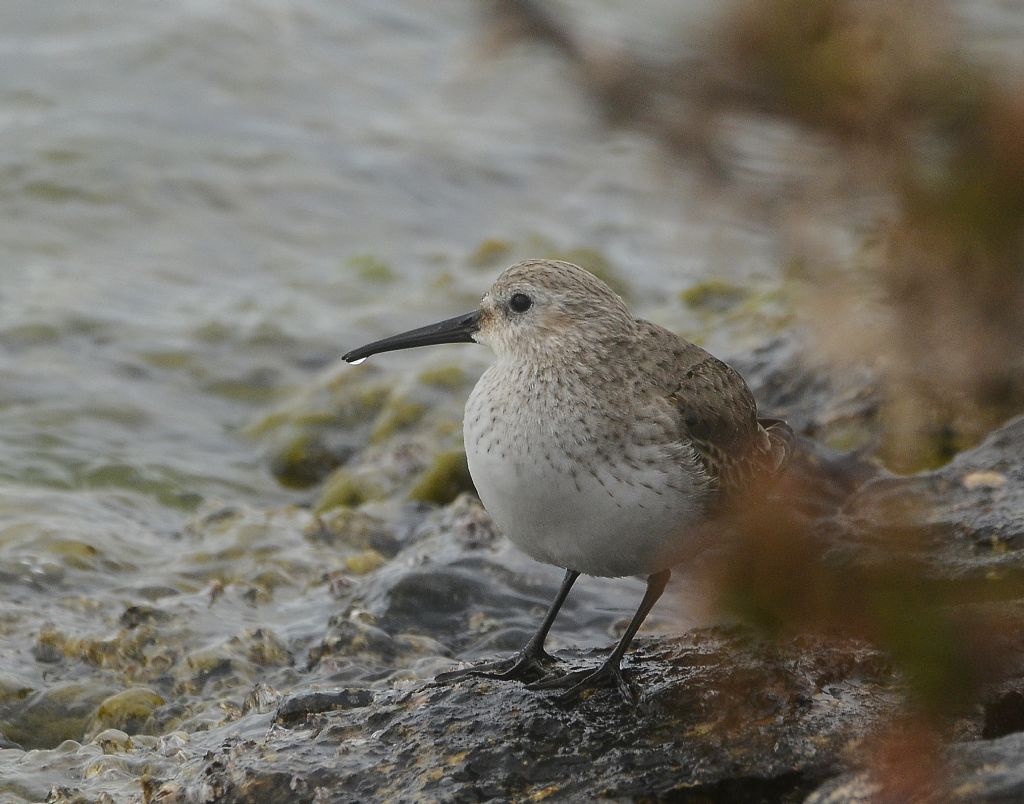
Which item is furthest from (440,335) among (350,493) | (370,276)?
(370,276)

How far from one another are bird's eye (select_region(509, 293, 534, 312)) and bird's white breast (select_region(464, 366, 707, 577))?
1.78 ft

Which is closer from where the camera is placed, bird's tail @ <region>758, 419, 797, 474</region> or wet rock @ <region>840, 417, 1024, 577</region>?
wet rock @ <region>840, 417, 1024, 577</region>

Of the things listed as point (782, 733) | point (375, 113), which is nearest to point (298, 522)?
point (782, 733)

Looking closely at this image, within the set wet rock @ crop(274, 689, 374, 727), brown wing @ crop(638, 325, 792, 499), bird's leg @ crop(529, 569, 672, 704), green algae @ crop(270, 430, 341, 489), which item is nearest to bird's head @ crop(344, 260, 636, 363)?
brown wing @ crop(638, 325, 792, 499)

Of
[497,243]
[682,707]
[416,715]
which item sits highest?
[682,707]

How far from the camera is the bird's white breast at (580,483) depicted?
4336mm

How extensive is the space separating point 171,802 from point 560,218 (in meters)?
10.1

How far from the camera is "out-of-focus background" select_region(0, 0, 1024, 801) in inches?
94.6

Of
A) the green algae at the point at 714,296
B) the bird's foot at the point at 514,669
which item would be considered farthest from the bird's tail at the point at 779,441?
the green algae at the point at 714,296

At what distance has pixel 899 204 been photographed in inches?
98.4

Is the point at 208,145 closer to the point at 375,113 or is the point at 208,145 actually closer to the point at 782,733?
the point at 375,113

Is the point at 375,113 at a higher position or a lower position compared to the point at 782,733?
lower

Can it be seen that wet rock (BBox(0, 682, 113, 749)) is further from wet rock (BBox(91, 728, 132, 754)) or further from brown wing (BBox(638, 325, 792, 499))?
brown wing (BBox(638, 325, 792, 499))

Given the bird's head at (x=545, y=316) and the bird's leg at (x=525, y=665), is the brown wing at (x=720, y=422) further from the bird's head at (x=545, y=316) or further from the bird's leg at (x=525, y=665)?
the bird's leg at (x=525, y=665)
